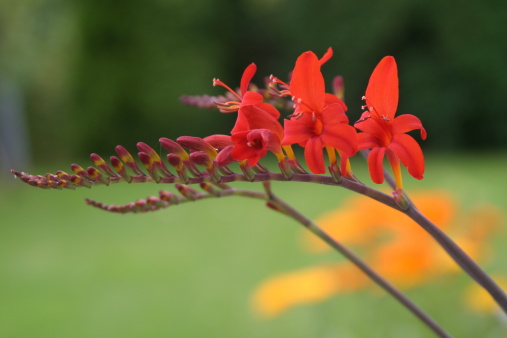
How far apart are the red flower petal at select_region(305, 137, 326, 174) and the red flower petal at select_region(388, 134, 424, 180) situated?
5 cm

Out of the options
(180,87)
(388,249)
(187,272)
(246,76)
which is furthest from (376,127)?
(180,87)

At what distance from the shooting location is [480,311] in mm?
1688

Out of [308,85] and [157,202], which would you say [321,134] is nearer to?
[308,85]

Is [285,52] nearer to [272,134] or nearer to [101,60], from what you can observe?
[101,60]

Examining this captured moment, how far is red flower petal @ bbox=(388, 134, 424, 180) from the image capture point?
483 mm

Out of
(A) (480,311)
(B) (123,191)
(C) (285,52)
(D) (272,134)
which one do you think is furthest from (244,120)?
(C) (285,52)

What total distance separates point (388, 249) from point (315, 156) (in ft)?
4.12

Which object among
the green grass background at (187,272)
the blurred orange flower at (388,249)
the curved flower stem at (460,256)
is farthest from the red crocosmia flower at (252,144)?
the green grass background at (187,272)

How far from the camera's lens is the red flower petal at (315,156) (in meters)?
0.48

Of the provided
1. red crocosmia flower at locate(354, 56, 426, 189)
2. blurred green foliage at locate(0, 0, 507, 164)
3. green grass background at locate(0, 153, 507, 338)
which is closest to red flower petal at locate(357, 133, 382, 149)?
red crocosmia flower at locate(354, 56, 426, 189)

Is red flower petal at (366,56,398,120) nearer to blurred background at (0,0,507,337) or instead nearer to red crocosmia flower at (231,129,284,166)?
red crocosmia flower at (231,129,284,166)

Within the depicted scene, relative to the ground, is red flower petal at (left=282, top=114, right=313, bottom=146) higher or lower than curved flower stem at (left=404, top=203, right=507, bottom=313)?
higher

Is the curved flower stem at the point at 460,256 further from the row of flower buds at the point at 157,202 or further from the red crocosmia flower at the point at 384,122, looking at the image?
the row of flower buds at the point at 157,202

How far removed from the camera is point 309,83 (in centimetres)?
50
